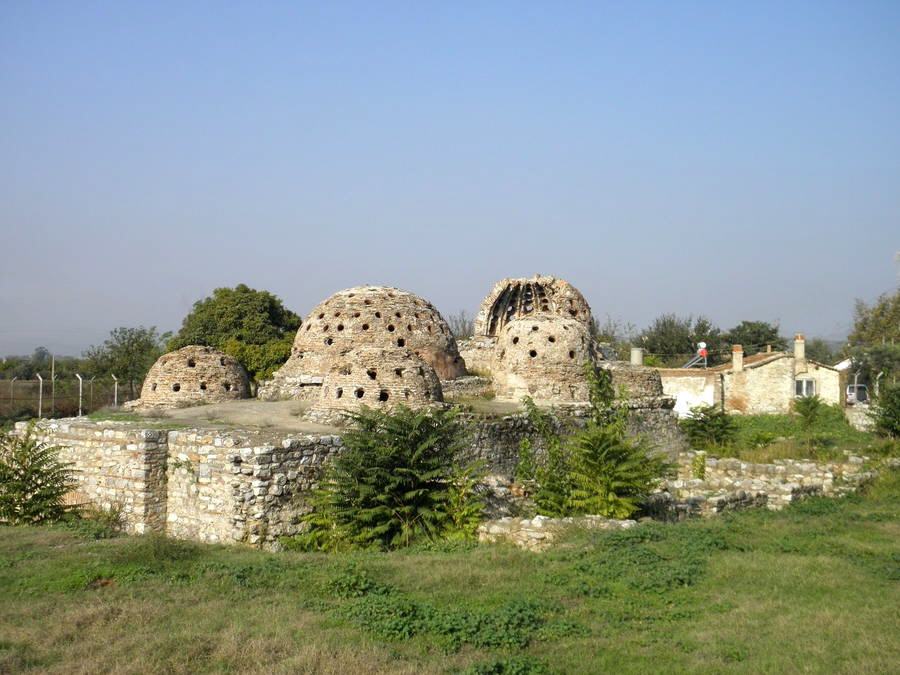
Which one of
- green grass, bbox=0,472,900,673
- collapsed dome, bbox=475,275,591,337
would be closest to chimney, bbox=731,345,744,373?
collapsed dome, bbox=475,275,591,337

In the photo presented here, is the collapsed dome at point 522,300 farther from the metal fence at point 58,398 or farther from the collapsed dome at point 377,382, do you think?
the metal fence at point 58,398

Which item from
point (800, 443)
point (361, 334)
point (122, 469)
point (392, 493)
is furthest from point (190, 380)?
point (800, 443)

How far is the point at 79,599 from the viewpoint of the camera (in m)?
6.60

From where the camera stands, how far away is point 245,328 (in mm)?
24828

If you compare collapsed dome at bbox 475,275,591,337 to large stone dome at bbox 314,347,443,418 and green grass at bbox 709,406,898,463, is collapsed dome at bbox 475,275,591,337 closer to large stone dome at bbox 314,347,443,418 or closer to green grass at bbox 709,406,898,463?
green grass at bbox 709,406,898,463

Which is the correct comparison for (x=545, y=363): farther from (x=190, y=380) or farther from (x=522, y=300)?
(x=190, y=380)

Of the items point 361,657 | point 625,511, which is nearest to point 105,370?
point 625,511

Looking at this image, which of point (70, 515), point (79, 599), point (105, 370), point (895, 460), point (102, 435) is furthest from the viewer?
point (105, 370)

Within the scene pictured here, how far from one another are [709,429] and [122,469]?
47.3ft

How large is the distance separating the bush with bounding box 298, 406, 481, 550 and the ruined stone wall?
2478mm

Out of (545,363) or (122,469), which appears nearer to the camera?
(122,469)

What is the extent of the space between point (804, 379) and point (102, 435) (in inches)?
→ 1020

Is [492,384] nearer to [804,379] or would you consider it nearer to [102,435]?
[102,435]

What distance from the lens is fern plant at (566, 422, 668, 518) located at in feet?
32.8
